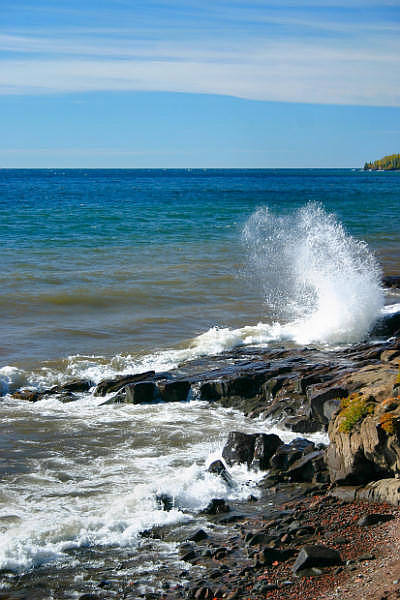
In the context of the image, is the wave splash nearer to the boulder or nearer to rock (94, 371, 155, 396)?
rock (94, 371, 155, 396)

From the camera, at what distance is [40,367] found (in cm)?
1684

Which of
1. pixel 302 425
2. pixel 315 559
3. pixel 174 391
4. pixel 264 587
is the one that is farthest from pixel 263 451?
pixel 174 391

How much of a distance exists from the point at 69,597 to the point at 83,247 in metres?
29.9

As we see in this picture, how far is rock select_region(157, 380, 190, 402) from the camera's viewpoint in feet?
47.1

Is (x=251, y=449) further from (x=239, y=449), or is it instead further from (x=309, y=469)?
(x=309, y=469)

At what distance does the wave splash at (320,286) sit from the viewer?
18797 millimetres

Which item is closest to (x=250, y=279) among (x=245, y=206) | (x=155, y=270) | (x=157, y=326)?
(x=155, y=270)

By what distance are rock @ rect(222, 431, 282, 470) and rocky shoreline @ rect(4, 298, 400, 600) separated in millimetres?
15

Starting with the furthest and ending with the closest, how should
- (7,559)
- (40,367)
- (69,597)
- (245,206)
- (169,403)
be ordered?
1. (245,206)
2. (40,367)
3. (169,403)
4. (7,559)
5. (69,597)

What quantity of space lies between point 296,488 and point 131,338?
1014 centimetres

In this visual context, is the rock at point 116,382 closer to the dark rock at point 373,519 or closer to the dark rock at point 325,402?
the dark rock at point 325,402

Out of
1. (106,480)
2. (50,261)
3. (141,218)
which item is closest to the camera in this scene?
(106,480)

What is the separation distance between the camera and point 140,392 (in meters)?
14.2

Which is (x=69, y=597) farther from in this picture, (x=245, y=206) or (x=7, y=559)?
(x=245, y=206)
